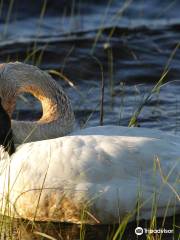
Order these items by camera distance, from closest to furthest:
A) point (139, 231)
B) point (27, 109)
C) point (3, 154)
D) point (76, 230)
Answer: point (139, 231) → point (76, 230) → point (3, 154) → point (27, 109)

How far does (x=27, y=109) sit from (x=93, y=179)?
3.69 meters

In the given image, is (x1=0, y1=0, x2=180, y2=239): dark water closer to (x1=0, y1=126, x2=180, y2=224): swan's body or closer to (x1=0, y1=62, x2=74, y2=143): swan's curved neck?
(x1=0, y1=62, x2=74, y2=143): swan's curved neck

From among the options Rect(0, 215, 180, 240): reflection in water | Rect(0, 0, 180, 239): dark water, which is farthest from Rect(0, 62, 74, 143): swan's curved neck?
Rect(0, 0, 180, 239): dark water

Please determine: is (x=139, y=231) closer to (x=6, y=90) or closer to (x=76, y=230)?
(x=76, y=230)

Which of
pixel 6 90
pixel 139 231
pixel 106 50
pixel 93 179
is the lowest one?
pixel 139 231

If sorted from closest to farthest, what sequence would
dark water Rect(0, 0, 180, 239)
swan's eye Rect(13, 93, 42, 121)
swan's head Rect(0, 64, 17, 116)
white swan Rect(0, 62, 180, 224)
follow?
white swan Rect(0, 62, 180, 224) → swan's head Rect(0, 64, 17, 116) → dark water Rect(0, 0, 180, 239) → swan's eye Rect(13, 93, 42, 121)

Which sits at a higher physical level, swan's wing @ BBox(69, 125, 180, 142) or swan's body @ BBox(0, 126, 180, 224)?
swan's wing @ BBox(69, 125, 180, 142)

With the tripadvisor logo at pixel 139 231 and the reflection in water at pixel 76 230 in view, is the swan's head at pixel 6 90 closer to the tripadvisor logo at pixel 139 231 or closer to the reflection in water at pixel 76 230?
the reflection in water at pixel 76 230

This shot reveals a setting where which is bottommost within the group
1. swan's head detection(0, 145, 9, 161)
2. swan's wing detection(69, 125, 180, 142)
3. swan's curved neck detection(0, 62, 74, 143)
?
swan's head detection(0, 145, 9, 161)

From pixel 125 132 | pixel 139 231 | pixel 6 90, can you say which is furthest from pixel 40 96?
pixel 139 231

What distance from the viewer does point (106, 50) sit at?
1162 cm

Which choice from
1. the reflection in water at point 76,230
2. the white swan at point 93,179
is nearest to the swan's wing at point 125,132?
the white swan at point 93,179

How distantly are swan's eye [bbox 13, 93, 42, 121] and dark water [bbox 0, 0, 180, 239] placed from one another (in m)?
0.01

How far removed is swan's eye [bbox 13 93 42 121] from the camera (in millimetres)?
9461
